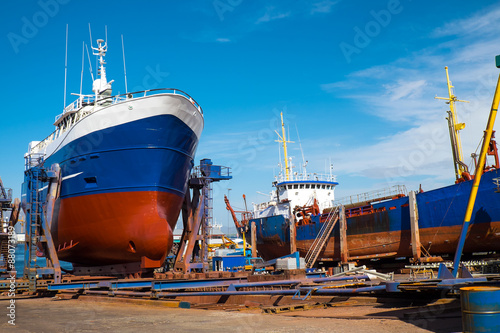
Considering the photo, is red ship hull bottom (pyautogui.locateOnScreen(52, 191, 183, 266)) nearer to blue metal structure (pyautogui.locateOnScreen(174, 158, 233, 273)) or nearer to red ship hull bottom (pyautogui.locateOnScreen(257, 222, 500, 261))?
blue metal structure (pyautogui.locateOnScreen(174, 158, 233, 273))

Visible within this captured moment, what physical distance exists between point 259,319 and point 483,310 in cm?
546

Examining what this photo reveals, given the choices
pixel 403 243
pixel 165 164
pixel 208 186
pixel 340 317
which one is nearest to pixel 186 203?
pixel 208 186

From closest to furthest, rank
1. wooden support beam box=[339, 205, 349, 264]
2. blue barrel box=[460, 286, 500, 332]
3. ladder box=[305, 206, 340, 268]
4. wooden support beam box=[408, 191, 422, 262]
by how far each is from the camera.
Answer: blue barrel box=[460, 286, 500, 332]
wooden support beam box=[408, 191, 422, 262]
wooden support beam box=[339, 205, 349, 264]
ladder box=[305, 206, 340, 268]

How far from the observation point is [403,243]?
21.9m

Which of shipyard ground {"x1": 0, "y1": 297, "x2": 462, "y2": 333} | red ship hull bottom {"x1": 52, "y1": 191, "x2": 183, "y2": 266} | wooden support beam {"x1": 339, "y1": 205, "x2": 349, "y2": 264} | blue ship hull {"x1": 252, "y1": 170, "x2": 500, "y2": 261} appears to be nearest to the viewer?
shipyard ground {"x1": 0, "y1": 297, "x2": 462, "y2": 333}

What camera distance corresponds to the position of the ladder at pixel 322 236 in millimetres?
25336

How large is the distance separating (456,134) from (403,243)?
24.4 feet

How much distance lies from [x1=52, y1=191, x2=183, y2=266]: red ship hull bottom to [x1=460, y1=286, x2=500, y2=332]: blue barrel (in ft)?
45.7

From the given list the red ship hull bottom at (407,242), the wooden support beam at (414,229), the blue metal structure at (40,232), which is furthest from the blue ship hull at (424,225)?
the blue metal structure at (40,232)

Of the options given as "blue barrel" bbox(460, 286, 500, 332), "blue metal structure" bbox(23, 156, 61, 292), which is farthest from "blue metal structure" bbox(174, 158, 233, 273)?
"blue barrel" bbox(460, 286, 500, 332)

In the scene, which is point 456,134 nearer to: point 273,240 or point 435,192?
point 435,192

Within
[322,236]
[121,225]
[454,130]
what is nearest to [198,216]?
[121,225]

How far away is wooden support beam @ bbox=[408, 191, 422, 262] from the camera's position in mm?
20281

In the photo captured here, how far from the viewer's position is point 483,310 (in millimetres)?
5449
